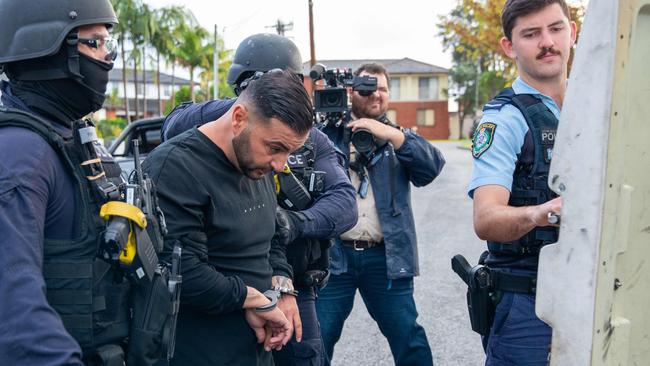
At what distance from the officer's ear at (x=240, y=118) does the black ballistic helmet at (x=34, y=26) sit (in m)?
0.59

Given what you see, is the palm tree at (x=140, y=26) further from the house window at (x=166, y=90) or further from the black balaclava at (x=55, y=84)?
the house window at (x=166, y=90)

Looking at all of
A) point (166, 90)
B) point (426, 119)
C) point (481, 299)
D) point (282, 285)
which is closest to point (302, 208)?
point (282, 285)

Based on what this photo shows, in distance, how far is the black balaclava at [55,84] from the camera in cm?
178

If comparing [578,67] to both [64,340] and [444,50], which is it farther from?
[444,50]

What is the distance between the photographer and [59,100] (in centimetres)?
181

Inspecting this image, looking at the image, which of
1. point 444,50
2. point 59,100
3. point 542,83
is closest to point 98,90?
point 59,100

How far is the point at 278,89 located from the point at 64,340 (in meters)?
1.11

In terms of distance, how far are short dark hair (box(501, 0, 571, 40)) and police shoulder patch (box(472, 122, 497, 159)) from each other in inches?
16.3

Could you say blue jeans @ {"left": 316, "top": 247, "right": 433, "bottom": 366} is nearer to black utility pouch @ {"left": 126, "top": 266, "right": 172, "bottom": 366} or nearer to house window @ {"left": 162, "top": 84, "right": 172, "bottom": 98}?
black utility pouch @ {"left": 126, "top": 266, "right": 172, "bottom": 366}

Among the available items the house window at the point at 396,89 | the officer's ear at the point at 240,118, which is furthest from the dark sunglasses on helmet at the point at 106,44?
the house window at the point at 396,89

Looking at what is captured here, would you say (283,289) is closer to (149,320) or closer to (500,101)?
(149,320)

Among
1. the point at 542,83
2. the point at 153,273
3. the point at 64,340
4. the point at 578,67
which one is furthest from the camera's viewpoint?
the point at 542,83

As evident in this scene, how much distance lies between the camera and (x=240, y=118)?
2246 millimetres

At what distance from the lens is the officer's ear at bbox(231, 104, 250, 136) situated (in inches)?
88.4
